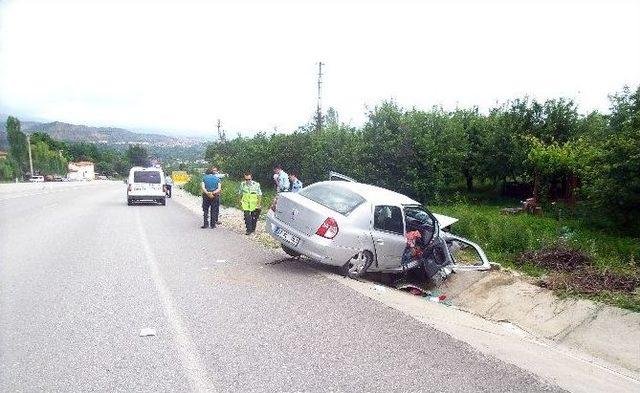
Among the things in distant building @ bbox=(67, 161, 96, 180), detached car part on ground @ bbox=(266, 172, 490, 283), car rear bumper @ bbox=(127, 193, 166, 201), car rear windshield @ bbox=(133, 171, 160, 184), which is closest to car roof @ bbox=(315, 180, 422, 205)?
detached car part on ground @ bbox=(266, 172, 490, 283)

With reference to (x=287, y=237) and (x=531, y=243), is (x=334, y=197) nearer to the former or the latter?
(x=287, y=237)

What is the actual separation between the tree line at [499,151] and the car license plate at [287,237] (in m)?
11.9

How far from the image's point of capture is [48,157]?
99.1m

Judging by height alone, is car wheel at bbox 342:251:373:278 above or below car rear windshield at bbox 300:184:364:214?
below

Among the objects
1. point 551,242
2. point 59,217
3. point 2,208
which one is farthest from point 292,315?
point 2,208

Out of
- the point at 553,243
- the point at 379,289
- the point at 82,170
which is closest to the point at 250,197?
the point at 379,289

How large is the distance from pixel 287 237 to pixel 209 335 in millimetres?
3416

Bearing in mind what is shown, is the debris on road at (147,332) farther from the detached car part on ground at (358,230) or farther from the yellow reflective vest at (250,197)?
the yellow reflective vest at (250,197)

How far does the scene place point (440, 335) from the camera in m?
5.19

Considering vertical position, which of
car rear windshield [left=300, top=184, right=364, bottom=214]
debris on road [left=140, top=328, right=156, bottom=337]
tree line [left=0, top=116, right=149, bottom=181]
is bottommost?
tree line [left=0, top=116, right=149, bottom=181]

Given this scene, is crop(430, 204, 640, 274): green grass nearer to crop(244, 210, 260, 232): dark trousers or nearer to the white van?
crop(244, 210, 260, 232): dark trousers

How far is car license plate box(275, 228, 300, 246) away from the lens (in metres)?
7.96

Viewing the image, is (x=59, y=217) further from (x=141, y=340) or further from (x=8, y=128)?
(x=8, y=128)

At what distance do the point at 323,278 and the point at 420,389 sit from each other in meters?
3.82
